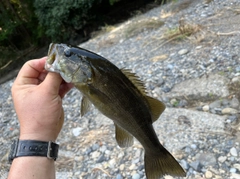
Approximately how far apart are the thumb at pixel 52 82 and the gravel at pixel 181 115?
6.44 ft

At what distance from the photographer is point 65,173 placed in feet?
13.9

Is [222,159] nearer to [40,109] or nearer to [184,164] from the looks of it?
[184,164]

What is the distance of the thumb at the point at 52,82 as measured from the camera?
2.35 metres

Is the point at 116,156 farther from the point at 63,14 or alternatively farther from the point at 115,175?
the point at 63,14

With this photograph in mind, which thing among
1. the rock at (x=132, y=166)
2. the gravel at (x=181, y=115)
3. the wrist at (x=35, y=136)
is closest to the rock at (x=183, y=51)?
the gravel at (x=181, y=115)

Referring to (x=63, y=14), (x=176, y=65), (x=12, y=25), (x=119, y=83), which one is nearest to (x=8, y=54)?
(x=12, y=25)

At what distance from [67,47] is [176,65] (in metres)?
3.94

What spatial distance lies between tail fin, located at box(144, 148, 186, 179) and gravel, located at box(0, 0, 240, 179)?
1.20m

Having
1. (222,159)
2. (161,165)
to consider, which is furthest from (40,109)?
(222,159)

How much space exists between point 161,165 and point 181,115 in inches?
83.5

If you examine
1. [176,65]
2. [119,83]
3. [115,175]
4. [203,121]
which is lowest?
[115,175]

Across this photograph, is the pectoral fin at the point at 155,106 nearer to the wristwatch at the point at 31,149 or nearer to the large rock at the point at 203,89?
the wristwatch at the point at 31,149

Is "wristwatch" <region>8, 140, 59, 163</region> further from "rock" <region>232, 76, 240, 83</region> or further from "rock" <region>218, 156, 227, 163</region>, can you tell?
"rock" <region>232, 76, 240, 83</region>

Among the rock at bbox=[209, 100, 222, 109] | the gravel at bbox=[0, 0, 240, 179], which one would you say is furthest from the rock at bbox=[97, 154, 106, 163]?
the rock at bbox=[209, 100, 222, 109]
